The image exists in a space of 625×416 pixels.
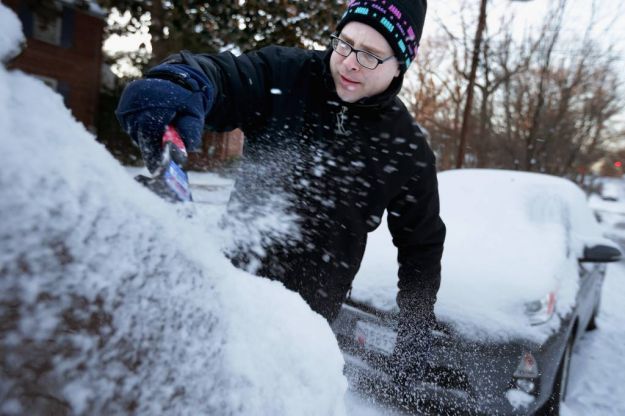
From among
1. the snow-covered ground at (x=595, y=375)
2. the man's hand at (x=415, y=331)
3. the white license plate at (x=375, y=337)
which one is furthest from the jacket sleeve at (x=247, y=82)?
the white license plate at (x=375, y=337)

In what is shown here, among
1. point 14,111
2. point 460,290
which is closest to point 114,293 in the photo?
point 14,111

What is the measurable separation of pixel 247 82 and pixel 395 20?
64cm

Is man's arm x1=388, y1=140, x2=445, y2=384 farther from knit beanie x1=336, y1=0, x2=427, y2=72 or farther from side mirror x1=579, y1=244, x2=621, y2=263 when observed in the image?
side mirror x1=579, y1=244, x2=621, y2=263

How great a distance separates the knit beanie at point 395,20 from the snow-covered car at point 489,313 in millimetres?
1402

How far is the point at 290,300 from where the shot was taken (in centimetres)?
93

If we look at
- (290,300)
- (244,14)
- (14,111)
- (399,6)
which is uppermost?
(244,14)

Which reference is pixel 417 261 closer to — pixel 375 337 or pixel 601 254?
pixel 375 337

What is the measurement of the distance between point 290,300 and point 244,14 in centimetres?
572

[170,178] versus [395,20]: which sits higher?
[395,20]

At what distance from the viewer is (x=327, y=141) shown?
68.0 inches

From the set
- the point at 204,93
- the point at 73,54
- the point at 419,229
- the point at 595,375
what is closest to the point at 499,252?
the point at 419,229

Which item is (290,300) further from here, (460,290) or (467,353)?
(460,290)

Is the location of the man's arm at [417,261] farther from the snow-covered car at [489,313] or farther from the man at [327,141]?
the snow-covered car at [489,313]

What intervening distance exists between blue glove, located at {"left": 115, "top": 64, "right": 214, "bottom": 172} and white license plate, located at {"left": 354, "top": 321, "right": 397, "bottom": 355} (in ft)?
5.54
